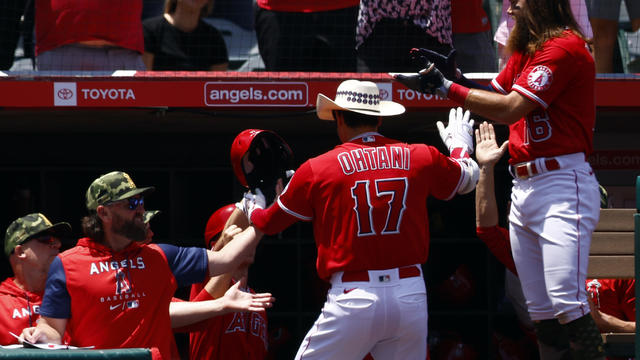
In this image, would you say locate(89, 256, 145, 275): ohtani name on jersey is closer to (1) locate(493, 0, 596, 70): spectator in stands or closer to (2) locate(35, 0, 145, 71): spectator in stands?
(2) locate(35, 0, 145, 71): spectator in stands

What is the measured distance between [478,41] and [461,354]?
219cm

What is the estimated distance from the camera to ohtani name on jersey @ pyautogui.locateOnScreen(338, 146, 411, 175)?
3.78 meters

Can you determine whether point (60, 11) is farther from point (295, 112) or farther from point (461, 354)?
point (461, 354)

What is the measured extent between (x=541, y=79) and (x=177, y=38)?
3104 mm

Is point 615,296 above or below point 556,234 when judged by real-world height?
below

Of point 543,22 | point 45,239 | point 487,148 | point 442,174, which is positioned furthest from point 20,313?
point 543,22

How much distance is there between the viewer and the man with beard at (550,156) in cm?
364

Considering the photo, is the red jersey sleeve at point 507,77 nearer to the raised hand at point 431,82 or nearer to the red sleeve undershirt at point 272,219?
the raised hand at point 431,82

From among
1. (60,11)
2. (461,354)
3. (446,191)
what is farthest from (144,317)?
(461,354)

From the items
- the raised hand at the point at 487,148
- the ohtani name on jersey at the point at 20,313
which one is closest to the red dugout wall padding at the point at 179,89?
the raised hand at the point at 487,148

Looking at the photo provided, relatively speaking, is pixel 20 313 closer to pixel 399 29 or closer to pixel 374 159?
pixel 374 159

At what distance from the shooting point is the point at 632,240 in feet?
14.0

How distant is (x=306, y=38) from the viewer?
6.39 metres

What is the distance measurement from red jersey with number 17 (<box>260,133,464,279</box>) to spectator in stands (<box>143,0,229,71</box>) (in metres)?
2.53
